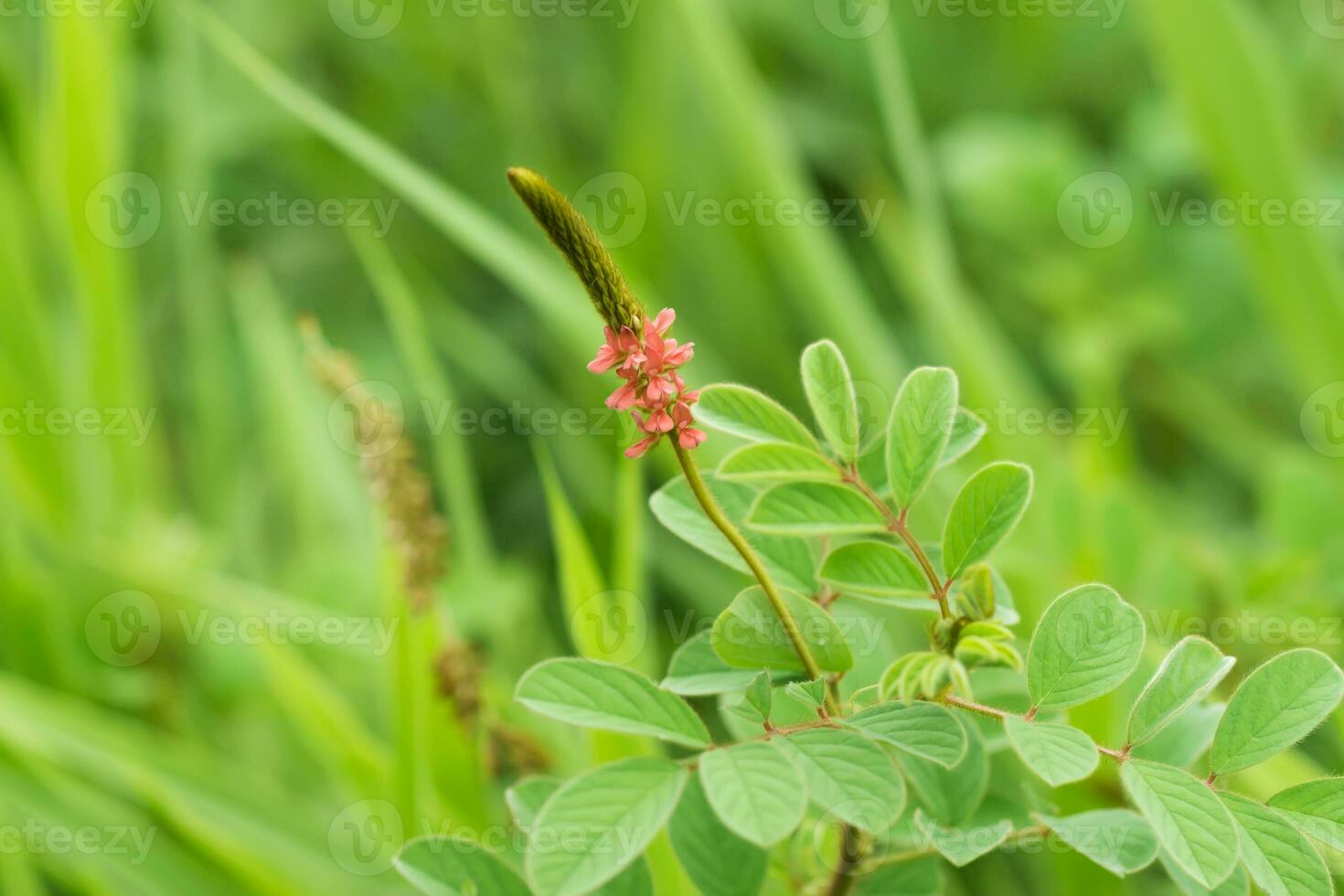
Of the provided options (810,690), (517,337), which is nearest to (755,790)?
(810,690)

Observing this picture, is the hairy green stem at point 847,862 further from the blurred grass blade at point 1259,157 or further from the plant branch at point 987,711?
the blurred grass blade at point 1259,157

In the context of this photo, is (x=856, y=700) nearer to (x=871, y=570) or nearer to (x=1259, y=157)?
(x=871, y=570)

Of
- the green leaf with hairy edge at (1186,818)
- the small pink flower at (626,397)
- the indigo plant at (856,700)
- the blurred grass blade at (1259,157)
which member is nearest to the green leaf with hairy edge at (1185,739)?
the indigo plant at (856,700)

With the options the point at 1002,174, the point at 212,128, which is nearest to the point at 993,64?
the point at 1002,174

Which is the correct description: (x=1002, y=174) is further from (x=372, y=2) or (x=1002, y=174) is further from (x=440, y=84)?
(x=372, y=2)

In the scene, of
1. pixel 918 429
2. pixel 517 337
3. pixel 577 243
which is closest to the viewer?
pixel 577 243

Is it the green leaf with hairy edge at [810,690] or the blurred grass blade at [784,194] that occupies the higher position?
the blurred grass blade at [784,194]
